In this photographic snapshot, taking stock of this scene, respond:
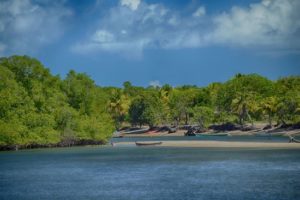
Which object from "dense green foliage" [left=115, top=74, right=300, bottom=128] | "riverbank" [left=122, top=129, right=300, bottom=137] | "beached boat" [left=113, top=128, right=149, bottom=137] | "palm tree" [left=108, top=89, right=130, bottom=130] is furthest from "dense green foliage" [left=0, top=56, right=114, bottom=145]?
"palm tree" [left=108, top=89, right=130, bottom=130]

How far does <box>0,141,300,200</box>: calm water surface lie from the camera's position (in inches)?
1874

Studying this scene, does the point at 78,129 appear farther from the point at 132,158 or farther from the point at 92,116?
the point at 132,158

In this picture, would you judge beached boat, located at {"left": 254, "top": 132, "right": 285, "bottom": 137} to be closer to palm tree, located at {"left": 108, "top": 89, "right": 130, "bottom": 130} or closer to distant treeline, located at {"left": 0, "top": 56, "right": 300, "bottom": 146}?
distant treeline, located at {"left": 0, "top": 56, "right": 300, "bottom": 146}

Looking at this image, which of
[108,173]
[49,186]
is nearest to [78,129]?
[108,173]

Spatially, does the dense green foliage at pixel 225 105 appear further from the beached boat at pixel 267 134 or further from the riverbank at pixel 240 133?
the beached boat at pixel 267 134

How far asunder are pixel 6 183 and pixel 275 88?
128 metres

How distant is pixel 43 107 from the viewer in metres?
106

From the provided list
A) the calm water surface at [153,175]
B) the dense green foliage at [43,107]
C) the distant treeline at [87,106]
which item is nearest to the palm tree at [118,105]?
the distant treeline at [87,106]

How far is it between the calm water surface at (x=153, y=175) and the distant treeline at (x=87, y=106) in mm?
9475

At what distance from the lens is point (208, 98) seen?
180750 mm

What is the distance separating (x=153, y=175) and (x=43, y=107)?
5003 cm

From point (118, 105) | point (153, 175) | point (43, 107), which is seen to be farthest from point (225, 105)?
point (153, 175)

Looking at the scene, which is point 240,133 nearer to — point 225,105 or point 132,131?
point 225,105

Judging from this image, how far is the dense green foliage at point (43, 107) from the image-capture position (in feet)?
323
